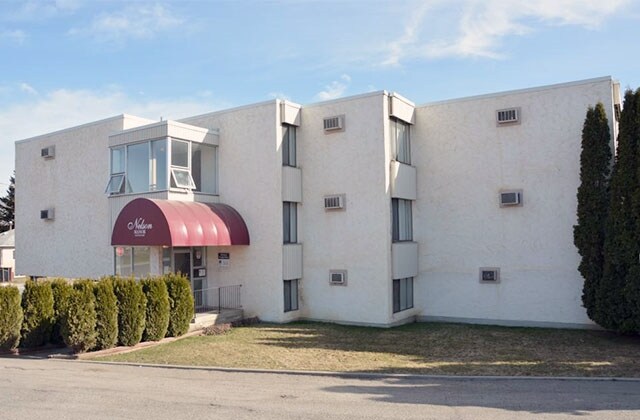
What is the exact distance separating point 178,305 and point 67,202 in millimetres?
9477

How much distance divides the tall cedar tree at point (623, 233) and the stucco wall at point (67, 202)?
16173 mm

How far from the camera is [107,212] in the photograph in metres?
20.6

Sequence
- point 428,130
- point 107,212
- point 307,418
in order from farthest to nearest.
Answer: point 107,212 → point 428,130 → point 307,418

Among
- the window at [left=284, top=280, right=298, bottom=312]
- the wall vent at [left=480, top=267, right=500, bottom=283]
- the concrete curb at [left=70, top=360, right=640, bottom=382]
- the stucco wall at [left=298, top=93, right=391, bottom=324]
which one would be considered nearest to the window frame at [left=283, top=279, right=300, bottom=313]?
the window at [left=284, top=280, right=298, bottom=312]

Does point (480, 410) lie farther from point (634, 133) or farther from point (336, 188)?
point (336, 188)

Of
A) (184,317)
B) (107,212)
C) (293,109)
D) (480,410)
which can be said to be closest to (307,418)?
(480,410)

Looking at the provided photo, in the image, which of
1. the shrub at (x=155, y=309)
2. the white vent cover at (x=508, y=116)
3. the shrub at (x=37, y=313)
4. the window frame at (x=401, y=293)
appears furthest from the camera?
the window frame at (x=401, y=293)

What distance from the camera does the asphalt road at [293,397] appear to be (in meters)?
8.10

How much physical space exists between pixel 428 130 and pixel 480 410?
12010mm

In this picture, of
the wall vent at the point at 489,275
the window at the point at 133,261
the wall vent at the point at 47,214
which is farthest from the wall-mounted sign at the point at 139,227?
the wall vent at the point at 489,275

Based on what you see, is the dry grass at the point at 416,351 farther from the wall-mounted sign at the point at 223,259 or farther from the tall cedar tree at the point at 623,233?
the wall-mounted sign at the point at 223,259

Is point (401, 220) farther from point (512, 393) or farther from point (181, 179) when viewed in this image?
point (512, 393)

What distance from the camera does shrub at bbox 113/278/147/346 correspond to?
14.2 metres

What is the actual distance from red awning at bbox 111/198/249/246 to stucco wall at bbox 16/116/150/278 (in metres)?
3.36
